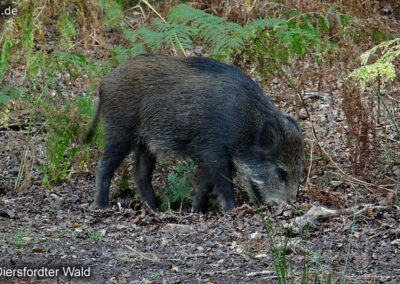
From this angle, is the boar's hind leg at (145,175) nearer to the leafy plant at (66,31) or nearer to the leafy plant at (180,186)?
the leafy plant at (180,186)

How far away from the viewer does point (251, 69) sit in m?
7.86

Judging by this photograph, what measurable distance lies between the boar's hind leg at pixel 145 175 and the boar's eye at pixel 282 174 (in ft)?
4.24

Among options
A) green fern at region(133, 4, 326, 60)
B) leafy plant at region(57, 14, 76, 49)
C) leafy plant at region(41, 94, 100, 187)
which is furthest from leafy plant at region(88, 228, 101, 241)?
leafy plant at region(57, 14, 76, 49)

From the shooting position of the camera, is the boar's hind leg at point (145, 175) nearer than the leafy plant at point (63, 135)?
Yes

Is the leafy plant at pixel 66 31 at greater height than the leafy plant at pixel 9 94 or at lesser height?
greater

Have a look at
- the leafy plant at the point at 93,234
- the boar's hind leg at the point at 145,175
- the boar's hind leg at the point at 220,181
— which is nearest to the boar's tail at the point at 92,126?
the boar's hind leg at the point at 145,175

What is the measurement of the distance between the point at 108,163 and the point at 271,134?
157 cm

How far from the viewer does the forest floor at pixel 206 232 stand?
4504mm

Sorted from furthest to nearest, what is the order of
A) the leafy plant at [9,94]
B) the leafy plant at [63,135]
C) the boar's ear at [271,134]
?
1. the leafy plant at [63,135]
2. the leafy plant at [9,94]
3. the boar's ear at [271,134]

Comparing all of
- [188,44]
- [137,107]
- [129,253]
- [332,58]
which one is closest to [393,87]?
[332,58]

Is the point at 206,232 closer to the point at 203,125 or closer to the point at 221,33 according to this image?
the point at 203,125

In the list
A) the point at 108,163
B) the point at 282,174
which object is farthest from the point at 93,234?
the point at 282,174

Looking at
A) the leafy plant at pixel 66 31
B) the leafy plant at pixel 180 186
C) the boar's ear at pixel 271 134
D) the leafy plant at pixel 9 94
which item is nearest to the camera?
the boar's ear at pixel 271 134

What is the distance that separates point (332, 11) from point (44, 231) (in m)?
5.07
